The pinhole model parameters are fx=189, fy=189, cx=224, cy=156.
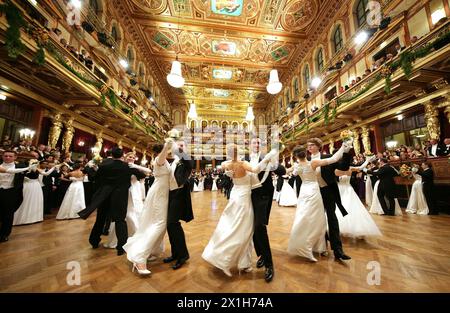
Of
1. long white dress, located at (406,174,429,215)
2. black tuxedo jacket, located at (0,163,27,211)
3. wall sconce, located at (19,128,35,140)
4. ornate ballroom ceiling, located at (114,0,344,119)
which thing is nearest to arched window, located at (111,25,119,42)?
ornate ballroom ceiling, located at (114,0,344,119)

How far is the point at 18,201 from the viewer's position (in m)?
3.48

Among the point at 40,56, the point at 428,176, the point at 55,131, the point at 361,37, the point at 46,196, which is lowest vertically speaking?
the point at 46,196

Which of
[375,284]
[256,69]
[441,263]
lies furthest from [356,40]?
[375,284]

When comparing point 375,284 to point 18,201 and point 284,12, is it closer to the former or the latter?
point 18,201

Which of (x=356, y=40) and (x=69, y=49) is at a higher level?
(x=356, y=40)

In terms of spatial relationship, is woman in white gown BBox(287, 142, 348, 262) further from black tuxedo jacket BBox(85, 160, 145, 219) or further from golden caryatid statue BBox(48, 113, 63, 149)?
golden caryatid statue BBox(48, 113, 63, 149)

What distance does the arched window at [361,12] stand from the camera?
930cm

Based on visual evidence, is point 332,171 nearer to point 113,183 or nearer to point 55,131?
point 113,183

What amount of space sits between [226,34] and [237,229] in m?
14.0

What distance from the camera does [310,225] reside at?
2.46 meters

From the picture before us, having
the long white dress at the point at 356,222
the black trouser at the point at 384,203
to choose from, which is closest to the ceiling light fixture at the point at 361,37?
the black trouser at the point at 384,203

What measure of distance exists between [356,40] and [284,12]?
4.42 metres

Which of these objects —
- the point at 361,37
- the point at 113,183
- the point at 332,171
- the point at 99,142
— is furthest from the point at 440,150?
the point at 99,142

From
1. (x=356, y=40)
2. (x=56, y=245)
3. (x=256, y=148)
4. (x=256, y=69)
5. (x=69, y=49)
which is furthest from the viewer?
(x=256, y=69)
